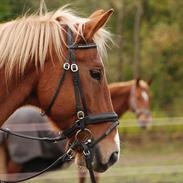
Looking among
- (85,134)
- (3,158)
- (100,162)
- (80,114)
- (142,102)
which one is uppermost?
(80,114)

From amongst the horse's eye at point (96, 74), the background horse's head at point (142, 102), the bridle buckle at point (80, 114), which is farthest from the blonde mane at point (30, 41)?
the background horse's head at point (142, 102)

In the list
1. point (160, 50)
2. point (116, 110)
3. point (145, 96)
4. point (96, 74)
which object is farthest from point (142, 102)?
point (96, 74)

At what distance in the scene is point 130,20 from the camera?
17.3 meters

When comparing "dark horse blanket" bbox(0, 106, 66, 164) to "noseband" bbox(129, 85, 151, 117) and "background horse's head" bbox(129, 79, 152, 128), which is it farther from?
"background horse's head" bbox(129, 79, 152, 128)

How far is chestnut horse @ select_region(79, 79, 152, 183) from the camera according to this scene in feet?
22.7

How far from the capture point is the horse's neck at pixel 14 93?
2848 mm

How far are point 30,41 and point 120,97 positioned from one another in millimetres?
4278

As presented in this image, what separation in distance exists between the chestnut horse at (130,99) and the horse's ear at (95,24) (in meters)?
2.46

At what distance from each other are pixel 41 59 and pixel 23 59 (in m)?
0.09

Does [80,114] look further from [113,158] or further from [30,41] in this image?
[30,41]

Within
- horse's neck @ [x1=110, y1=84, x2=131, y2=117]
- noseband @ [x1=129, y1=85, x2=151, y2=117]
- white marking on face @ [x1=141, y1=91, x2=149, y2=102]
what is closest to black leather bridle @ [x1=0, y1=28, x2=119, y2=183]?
horse's neck @ [x1=110, y1=84, x2=131, y2=117]

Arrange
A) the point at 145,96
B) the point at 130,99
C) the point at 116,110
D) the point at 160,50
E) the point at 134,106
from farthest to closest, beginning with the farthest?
the point at 160,50, the point at 145,96, the point at 134,106, the point at 130,99, the point at 116,110

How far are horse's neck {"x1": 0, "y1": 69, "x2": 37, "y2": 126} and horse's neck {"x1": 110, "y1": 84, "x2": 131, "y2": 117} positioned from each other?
394 cm

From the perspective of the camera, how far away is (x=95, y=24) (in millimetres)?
2861
